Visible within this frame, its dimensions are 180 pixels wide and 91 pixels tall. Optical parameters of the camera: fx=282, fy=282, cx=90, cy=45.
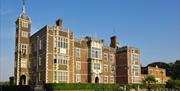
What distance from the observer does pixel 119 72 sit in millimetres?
60656

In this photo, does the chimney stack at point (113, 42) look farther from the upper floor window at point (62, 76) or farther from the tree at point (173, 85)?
the upper floor window at point (62, 76)

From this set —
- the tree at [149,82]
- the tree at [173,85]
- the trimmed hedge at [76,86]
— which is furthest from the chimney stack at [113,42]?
the tree at [149,82]

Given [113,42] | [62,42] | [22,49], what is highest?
[113,42]

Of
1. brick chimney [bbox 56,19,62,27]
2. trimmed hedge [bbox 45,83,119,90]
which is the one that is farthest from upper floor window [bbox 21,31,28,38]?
trimmed hedge [bbox 45,83,119,90]

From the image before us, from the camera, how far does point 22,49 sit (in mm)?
51688

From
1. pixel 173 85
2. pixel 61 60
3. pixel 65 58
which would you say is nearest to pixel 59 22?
pixel 65 58

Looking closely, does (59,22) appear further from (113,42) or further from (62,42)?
(113,42)

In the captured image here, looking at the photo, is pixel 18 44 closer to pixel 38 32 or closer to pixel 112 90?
pixel 38 32

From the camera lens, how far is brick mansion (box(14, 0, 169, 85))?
47031 mm

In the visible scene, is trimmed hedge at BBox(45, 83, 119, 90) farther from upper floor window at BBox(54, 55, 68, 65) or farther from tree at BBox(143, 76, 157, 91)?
tree at BBox(143, 76, 157, 91)

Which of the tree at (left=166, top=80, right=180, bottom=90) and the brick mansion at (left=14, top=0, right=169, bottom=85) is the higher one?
the brick mansion at (left=14, top=0, right=169, bottom=85)

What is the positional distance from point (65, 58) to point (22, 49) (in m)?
8.85

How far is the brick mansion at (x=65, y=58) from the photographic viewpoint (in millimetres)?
47031

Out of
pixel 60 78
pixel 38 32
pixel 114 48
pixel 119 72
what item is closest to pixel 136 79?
pixel 119 72
